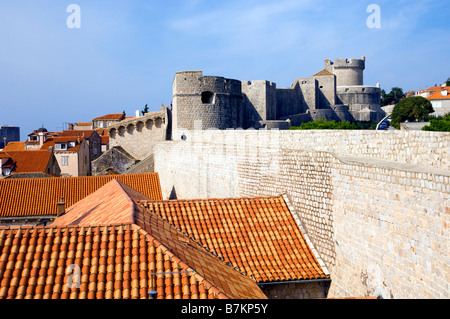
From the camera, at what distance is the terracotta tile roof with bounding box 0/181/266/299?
Answer: 13.8ft

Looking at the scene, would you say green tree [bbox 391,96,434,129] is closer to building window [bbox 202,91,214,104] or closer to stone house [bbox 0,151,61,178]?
building window [bbox 202,91,214,104]

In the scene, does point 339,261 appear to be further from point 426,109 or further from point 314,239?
point 426,109

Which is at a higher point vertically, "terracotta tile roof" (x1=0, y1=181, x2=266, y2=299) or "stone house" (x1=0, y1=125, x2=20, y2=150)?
"stone house" (x1=0, y1=125, x2=20, y2=150)

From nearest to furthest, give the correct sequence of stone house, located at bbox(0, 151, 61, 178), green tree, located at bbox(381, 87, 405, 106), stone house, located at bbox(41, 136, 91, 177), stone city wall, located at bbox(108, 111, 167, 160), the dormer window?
stone house, located at bbox(0, 151, 61, 178), stone city wall, located at bbox(108, 111, 167, 160), stone house, located at bbox(41, 136, 91, 177), the dormer window, green tree, located at bbox(381, 87, 405, 106)

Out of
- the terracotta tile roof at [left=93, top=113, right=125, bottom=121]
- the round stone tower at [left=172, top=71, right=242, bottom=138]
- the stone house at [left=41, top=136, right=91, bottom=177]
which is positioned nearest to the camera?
the round stone tower at [left=172, top=71, right=242, bottom=138]

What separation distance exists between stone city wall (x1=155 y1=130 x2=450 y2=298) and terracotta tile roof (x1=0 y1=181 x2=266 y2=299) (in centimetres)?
177

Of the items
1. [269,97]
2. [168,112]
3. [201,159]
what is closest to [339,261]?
[201,159]

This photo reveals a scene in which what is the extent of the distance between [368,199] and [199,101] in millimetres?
18998

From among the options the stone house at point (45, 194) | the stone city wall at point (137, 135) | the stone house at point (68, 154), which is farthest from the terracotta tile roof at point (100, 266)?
Answer: the stone house at point (68, 154)

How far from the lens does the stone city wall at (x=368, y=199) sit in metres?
4.76

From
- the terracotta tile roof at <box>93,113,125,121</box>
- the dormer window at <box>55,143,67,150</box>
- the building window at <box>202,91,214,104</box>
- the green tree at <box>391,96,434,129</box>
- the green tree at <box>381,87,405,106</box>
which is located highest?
the green tree at <box>381,87,405,106</box>

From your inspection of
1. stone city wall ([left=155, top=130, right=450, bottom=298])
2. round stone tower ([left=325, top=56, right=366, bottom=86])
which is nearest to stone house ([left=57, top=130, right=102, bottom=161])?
round stone tower ([left=325, top=56, right=366, bottom=86])

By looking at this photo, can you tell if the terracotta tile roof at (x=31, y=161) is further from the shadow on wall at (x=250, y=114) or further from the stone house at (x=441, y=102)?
the stone house at (x=441, y=102)

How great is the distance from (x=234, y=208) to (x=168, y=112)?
74.2 feet
